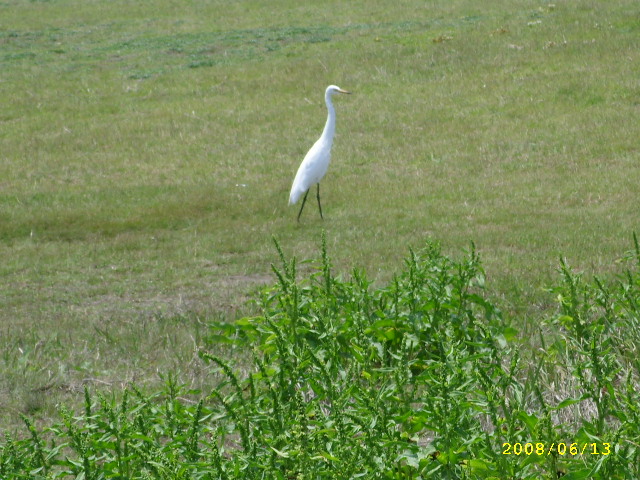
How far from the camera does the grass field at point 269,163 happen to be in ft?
26.9

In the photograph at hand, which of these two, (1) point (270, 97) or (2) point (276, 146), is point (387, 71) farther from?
(2) point (276, 146)

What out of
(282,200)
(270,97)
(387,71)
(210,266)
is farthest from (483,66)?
(210,266)

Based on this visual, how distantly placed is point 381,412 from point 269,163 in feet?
39.2

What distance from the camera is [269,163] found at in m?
15.6

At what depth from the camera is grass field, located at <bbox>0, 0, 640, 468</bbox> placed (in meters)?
8.21

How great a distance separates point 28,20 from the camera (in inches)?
1224
